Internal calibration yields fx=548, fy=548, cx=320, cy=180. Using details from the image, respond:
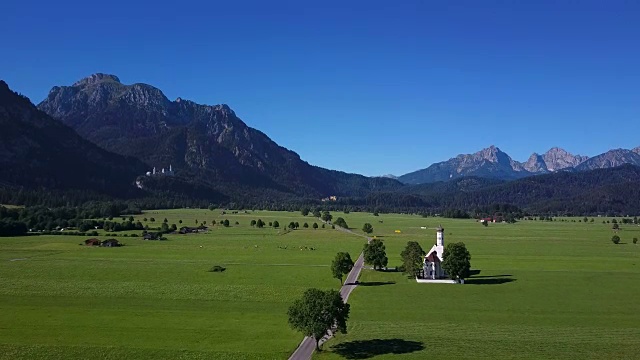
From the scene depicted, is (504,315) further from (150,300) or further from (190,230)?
(190,230)

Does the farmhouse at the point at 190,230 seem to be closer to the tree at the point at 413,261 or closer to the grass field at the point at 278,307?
the grass field at the point at 278,307

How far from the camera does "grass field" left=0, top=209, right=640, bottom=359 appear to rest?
44.3 meters

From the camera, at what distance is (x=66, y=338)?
1832 inches

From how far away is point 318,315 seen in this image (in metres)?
45.6

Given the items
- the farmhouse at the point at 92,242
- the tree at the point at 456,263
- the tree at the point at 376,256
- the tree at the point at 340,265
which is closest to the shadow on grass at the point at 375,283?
the tree at the point at 340,265

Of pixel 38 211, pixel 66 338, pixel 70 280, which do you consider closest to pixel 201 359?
pixel 66 338

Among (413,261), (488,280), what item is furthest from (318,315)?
(488,280)

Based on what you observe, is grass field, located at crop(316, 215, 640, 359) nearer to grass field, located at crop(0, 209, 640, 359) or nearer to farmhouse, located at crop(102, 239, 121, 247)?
grass field, located at crop(0, 209, 640, 359)

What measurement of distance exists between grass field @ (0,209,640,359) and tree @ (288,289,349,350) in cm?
174

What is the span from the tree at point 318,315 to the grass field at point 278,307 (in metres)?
1.74

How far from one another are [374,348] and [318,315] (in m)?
5.27

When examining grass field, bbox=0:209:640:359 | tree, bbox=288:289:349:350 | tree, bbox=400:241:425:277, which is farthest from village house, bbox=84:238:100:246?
tree, bbox=288:289:349:350

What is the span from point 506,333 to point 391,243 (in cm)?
8832

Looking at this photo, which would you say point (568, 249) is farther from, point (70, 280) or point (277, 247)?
point (70, 280)
